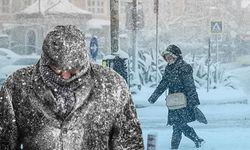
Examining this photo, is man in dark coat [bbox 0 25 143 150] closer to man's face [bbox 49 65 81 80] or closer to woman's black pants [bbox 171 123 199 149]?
man's face [bbox 49 65 81 80]

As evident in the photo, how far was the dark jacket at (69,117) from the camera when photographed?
2.47 metres

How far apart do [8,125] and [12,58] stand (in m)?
20.8

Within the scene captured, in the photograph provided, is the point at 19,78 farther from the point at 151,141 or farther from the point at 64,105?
the point at 151,141

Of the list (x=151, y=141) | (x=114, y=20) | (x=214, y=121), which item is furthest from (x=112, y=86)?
(x=214, y=121)

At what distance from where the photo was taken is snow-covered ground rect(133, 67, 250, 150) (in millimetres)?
9938

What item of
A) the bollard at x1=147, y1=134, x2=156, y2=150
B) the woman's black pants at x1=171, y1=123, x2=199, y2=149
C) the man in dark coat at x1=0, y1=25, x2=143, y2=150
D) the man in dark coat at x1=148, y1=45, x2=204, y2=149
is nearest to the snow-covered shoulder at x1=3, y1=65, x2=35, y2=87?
the man in dark coat at x1=0, y1=25, x2=143, y2=150

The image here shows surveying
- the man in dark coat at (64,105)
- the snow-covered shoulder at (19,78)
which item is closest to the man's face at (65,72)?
the man in dark coat at (64,105)

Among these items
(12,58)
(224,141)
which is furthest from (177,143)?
(12,58)

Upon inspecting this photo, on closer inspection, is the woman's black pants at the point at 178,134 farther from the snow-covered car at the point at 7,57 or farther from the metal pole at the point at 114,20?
the snow-covered car at the point at 7,57

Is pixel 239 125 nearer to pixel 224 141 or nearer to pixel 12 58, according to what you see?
pixel 224 141

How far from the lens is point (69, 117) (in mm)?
2482

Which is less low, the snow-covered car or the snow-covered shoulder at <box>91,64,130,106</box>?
the snow-covered shoulder at <box>91,64,130,106</box>

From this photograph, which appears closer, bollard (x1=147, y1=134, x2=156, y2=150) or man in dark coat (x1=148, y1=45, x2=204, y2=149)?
bollard (x1=147, y1=134, x2=156, y2=150)

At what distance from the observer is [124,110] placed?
256cm
